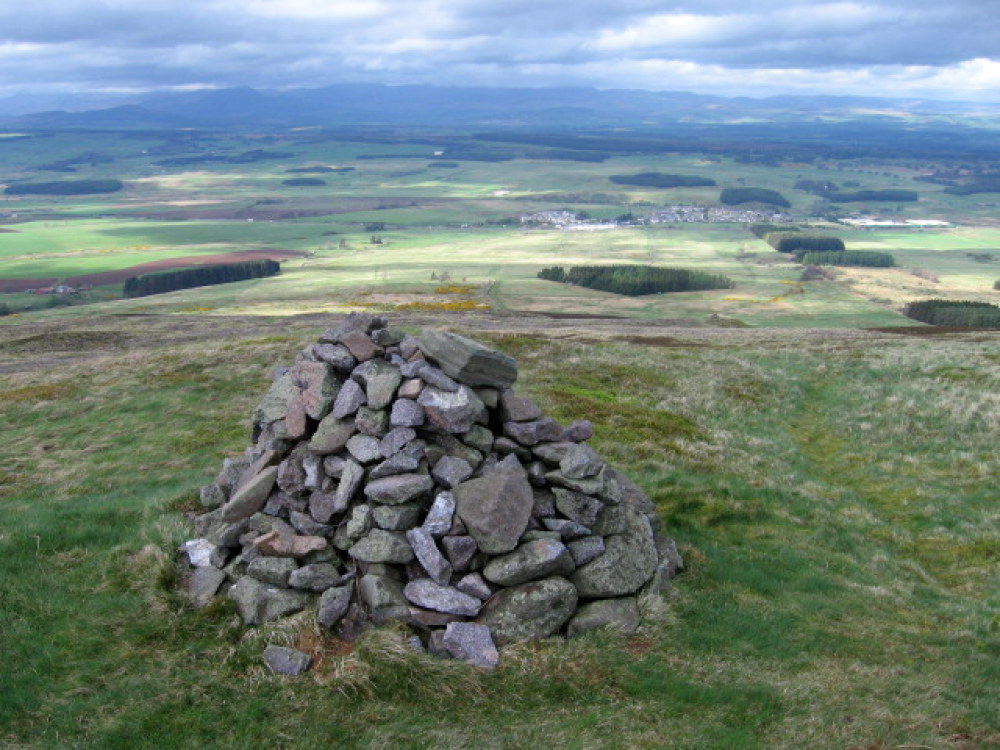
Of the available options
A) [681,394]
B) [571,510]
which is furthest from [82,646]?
[681,394]

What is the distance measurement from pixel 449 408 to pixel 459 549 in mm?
3108

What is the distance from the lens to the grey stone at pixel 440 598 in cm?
1405

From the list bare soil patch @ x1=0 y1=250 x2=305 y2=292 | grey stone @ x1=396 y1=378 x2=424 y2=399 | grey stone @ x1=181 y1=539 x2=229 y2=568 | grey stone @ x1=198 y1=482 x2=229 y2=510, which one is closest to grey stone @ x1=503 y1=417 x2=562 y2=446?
grey stone @ x1=396 y1=378 x2=424 y2=399

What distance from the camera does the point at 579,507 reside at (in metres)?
15.9

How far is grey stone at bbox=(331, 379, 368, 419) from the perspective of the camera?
16.4 m

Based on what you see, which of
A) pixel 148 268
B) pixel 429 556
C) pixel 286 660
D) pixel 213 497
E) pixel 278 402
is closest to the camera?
pixel 286 660

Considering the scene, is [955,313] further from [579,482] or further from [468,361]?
[468,361]

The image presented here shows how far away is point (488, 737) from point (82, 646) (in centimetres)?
764

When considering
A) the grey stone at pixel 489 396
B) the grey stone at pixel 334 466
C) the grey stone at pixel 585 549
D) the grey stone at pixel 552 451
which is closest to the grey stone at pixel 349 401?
the grey stone at pixel 334 466

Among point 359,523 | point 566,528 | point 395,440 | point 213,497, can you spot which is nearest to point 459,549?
point 359,523

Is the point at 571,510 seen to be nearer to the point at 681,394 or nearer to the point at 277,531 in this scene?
the point at 277,531

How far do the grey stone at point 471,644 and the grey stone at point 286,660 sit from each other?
97.4 inches

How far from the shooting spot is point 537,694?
1252cm

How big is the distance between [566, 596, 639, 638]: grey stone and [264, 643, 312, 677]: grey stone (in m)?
4.98
